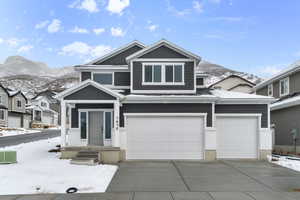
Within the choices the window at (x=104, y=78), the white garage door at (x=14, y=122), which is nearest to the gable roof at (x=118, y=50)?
the window at (x=104, y=78)

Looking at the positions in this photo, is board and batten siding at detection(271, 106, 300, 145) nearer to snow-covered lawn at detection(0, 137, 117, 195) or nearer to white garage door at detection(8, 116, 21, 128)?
snow-covered lawn at detection(0, 137, 117, 195)

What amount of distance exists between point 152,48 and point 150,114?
4.25 m

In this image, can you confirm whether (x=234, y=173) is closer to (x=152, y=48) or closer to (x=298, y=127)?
(x=298, y=127)

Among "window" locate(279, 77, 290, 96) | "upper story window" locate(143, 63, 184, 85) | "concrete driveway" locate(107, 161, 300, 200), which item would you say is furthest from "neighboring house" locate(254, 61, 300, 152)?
"upper story window" locate(143, 63, 184, 85)

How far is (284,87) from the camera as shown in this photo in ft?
69.1

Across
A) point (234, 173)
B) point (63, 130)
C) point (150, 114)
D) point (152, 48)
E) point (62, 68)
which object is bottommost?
point (234, 173)

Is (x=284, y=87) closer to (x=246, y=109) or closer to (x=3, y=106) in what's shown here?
(x=246, y=109)

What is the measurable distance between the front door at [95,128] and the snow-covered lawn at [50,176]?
2730 mm

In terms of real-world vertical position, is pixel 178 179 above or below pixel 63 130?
below

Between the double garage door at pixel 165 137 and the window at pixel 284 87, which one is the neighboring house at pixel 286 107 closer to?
the window at pixel 284 87

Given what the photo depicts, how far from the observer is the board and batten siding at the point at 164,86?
52.1 ft

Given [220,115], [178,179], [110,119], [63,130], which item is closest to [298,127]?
[220,115]

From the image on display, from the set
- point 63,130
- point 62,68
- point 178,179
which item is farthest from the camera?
point 62,68

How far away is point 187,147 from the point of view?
1486 centimetres
